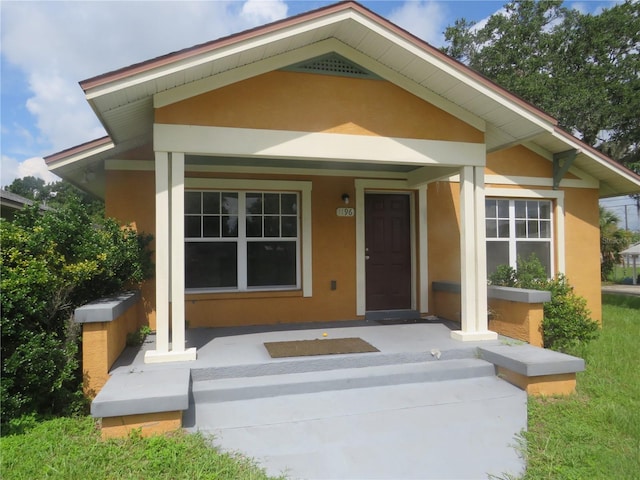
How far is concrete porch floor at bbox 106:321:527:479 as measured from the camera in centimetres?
363

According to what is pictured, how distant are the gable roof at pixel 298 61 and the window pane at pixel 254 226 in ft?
6.90

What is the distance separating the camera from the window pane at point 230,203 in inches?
292

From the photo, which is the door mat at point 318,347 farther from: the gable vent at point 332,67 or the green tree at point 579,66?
the green tree at point 579,66

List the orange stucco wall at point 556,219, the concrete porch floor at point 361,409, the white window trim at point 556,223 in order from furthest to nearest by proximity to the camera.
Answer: the white window trim at point 556,223, the orange stucco wall at point 556,219, the concrete porch floor at point 361,409

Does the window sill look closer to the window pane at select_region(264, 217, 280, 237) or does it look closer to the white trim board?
the window pane at select_region(264, 217, 280, 237)

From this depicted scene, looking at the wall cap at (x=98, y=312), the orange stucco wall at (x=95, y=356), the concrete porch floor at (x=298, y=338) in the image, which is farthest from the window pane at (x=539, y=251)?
the orange stucco wall at (x=95, y=356)

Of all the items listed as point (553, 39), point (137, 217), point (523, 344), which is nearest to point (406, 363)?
point (523, 344)

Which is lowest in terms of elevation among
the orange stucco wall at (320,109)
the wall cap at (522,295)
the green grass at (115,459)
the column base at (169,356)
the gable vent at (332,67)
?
the green grass at (115,459)

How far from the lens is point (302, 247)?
754 centimetres

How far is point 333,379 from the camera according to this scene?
15.3 ft

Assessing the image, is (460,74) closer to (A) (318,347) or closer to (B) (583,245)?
(A) (318,347)

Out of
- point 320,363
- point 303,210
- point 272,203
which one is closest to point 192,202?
point 272,203

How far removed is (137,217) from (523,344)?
19.8ft

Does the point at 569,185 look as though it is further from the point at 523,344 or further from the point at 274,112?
the point at 274,112
